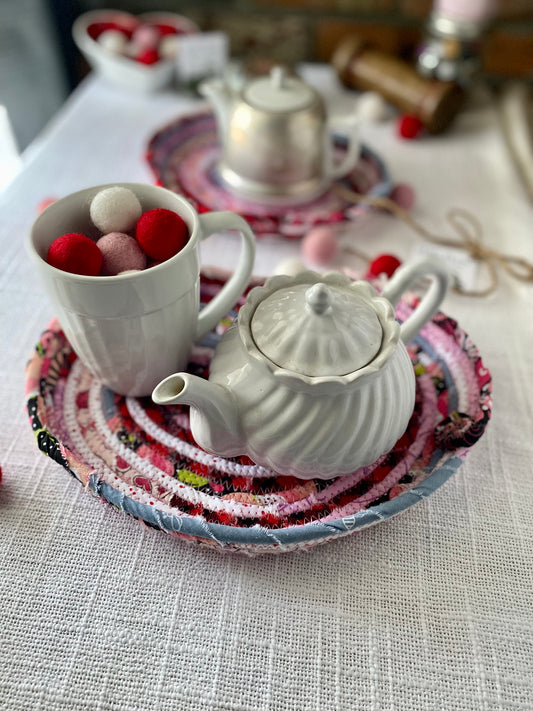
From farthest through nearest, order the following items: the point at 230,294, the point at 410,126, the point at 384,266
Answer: the point at 410,126 → the point at 384,266 → the point at 230,294

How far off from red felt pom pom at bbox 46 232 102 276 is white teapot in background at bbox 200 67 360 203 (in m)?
0.40

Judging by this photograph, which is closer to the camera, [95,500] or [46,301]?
[95,500]

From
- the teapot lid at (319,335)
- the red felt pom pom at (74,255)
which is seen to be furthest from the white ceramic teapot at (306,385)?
the red felt pom pom at (74,255)

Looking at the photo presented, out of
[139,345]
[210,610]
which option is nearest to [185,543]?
[210,610]

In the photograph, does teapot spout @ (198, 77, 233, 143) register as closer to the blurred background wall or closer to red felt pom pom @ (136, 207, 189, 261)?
red felt pom pom @ (136, 207, 189, 261)

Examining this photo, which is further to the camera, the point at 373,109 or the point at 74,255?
A: the point at 373,109

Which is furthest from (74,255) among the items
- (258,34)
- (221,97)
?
(258,34)

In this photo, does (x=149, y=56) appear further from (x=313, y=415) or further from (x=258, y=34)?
(x=313, y=415)

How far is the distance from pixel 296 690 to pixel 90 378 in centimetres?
32

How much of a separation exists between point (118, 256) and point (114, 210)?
1.8 inches

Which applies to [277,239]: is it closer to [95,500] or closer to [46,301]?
[46,301]

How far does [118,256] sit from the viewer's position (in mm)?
466

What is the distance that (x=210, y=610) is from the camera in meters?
0.44

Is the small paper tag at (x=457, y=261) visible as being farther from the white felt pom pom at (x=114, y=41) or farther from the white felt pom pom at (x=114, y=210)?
the white felt pom pom at (x=114, y=41)
